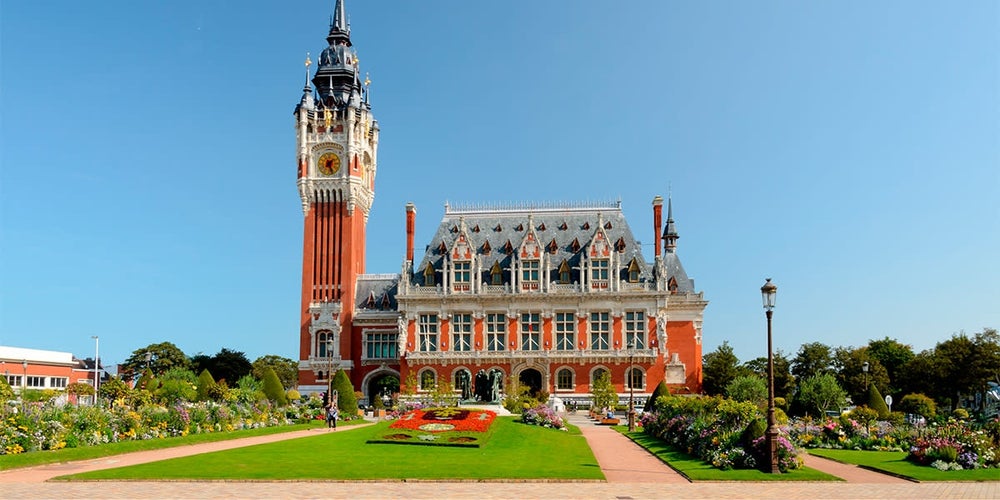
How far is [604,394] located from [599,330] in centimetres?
867

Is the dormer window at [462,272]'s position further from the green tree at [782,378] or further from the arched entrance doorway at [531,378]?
the green tree at [782,378]

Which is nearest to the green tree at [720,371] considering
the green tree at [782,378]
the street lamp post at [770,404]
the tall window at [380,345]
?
the green tree at [782,378]

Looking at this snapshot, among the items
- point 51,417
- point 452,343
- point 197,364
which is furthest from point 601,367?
point 51,417

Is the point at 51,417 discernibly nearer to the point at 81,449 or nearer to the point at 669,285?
the point at 81,449

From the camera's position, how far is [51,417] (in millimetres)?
29391

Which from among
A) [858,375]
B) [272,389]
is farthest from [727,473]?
[858,375]

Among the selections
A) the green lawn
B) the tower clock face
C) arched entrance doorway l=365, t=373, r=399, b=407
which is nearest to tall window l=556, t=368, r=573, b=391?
arched entrance doorway l=365, t=373, r=399, b=407

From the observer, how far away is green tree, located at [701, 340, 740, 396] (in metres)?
82.3

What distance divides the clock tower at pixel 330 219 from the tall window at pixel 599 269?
2071cm

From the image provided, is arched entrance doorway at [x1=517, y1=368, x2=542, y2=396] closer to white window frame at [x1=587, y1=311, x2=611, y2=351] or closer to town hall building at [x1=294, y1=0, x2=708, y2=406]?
town hall building at [x1=294, y1=0, x2=708, y2=406]

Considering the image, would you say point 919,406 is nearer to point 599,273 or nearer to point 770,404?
point 599,273

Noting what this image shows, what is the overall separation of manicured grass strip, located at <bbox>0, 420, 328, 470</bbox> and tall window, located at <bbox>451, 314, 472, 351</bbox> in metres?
33.8

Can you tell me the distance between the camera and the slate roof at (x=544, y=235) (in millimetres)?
75000

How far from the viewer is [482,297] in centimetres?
7381
